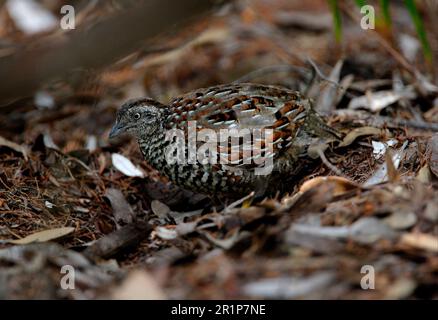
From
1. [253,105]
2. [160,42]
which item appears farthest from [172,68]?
[253,105]

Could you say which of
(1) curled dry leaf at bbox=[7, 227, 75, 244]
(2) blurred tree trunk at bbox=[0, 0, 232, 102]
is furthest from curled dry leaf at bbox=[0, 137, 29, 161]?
(1) curled dry leaf at bbox=[7, 227, 75, 244]

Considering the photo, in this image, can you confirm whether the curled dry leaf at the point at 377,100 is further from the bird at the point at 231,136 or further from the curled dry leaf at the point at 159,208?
the curled dry leaf at the point at 159,208

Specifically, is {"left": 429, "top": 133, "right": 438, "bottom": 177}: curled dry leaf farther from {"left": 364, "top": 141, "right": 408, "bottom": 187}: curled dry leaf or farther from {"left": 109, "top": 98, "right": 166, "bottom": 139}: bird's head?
{"left": 109, "top": 98, "right": 166, "bottom": 139}: bird's head

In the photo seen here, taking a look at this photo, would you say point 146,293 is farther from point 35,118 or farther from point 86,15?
point 35,118

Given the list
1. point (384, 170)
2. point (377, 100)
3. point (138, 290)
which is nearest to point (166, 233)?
point (138, 290)

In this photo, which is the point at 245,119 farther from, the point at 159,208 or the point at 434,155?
the point at 434,155

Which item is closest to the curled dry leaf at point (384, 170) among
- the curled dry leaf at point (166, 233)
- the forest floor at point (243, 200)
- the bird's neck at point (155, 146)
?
the forest floor at point (243, 200)
